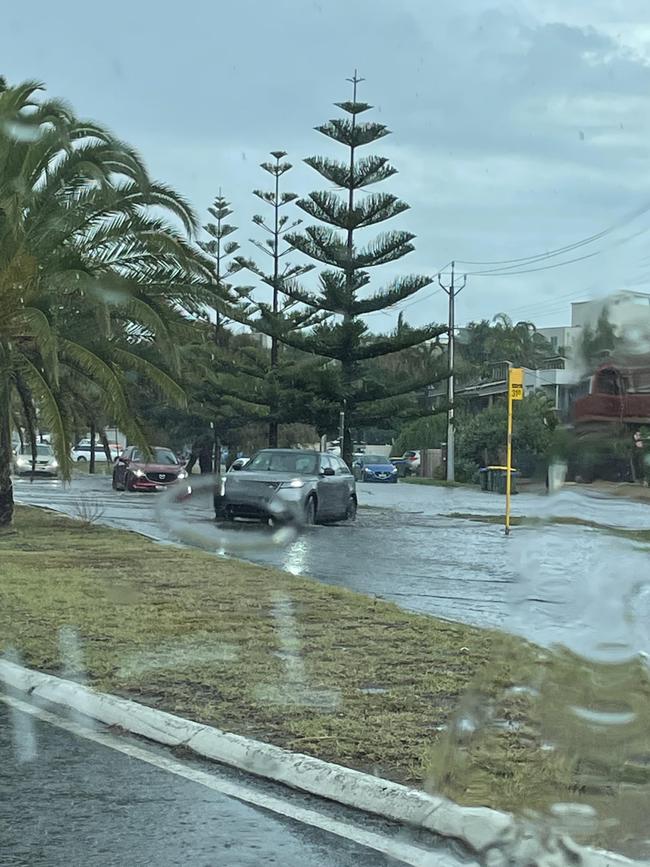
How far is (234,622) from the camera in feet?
30.8

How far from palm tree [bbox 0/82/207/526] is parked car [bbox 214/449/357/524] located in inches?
111

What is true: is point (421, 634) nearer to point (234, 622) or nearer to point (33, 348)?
point (234, 622)

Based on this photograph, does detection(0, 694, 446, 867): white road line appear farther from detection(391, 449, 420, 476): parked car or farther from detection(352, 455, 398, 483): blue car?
detection(391, 449, 420, 476): parked car

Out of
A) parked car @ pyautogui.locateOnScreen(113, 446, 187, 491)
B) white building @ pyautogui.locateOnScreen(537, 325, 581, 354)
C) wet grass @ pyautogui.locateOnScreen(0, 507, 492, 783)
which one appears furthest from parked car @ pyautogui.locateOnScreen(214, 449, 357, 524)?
white building @ pyautogui.locateOnScreen(537, 325, 581, 354)

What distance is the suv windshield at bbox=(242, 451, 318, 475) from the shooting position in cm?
2069

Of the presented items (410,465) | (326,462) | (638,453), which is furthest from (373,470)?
(638,453)

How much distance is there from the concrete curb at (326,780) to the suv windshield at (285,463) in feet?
44.0

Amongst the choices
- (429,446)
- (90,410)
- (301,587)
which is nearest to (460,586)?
(301,587)

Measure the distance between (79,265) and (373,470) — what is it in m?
35.0

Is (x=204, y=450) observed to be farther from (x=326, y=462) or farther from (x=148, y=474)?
(x=326, y=462)

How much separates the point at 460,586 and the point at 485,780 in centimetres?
784

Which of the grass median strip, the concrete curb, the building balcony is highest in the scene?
the building balcony

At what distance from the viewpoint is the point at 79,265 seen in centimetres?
1608

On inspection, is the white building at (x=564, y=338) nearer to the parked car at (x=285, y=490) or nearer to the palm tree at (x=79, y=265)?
the palm tree at (x=79, y=265)
